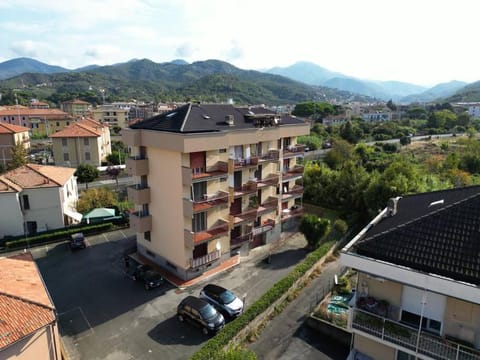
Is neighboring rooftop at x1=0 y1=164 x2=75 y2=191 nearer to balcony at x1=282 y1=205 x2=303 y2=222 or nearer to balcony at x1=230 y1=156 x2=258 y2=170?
balcony at x1=230 y1=156 x2=258 y2=170

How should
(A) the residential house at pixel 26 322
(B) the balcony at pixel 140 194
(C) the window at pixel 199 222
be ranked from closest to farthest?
1. (A) the residential house at pixel 26 322
2. (C) the window at pixel 199 222
3. (B) the balcony at pixel 140 194

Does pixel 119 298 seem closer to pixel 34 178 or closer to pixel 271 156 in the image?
pixel 271 156

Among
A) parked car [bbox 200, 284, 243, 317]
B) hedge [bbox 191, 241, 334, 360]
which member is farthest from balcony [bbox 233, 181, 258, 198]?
parked car [bbox 200, 284, 243, 317]

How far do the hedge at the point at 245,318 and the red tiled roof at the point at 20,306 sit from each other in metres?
7.76

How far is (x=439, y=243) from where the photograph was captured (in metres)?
13.9

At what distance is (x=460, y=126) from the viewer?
13288 cm

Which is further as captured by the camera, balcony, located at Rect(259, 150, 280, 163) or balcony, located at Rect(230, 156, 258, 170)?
balcony, located at Rect(259, 150, 280, 163)

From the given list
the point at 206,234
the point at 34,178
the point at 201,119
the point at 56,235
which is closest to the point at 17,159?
the point at 34,178

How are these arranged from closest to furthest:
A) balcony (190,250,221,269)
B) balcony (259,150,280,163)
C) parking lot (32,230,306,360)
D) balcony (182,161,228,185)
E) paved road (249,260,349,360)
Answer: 1. paved road (249,260,349,360)
2. parking lot (32,230,306,360)
3. balcony (182,161,228,185)
4. balcony (190,250,221,269)
5. balcony (259,150,280,163)

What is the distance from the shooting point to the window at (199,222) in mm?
26203

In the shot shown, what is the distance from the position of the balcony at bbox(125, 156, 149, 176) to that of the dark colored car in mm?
11707

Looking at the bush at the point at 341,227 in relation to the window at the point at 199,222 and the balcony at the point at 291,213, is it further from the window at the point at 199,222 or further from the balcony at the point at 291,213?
the window at the point at 199,222

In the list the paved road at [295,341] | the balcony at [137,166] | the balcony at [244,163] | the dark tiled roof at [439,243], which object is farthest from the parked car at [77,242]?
the dark tiled roof at [439,243]

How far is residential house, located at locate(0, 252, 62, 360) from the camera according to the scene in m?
13.7
